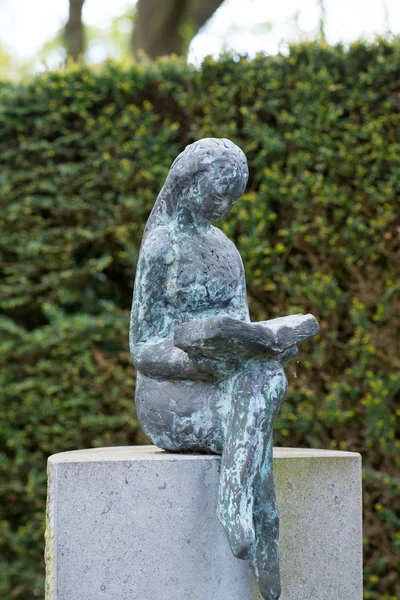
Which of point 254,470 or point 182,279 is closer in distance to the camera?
point 254,470

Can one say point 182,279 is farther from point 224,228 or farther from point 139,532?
point 224,228

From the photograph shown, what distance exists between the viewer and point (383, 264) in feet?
15.4

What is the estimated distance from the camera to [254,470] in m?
2.55

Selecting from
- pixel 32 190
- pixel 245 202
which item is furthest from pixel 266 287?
pixel 32 190

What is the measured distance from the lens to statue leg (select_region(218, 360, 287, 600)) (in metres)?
2.53

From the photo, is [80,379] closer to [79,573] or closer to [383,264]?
[383,264]

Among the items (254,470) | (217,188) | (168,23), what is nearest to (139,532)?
(254,470)

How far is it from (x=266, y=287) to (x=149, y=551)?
7.58 feet

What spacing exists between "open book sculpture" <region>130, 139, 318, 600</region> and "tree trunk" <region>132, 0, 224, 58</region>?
226 inches

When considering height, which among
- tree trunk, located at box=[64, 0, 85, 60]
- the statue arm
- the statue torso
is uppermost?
tree trunk, located at box=[64, 0, 85, 60]

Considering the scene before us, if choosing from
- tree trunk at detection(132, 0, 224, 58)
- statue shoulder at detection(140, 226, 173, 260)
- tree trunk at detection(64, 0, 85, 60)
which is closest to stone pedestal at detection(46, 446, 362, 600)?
statue shoulder at detection(140, 226, 173, 260)

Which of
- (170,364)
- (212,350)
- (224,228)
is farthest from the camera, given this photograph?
(224,228)

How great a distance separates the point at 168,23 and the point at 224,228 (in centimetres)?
436

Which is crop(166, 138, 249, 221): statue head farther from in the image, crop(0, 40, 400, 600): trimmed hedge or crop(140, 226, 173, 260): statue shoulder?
crop(0, 40, 400, 600): trimmed hedge
